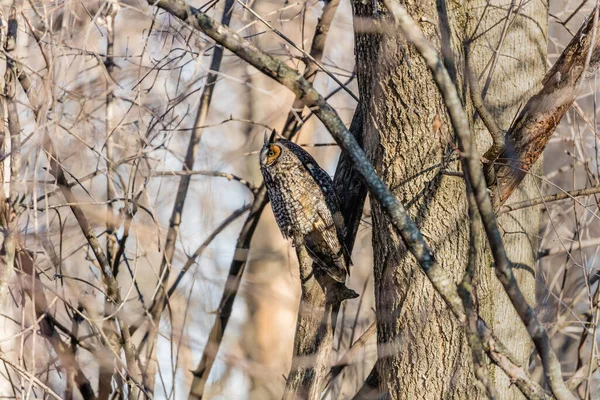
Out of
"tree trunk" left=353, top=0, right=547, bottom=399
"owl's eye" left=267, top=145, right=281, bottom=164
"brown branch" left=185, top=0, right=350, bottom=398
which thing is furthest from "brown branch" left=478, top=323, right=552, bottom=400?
"owl's eye" left=267, top=145, right=281, bottom=164

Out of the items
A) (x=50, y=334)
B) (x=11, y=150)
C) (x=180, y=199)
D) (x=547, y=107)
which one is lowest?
(x=50, y=334)

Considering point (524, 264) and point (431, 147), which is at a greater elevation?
point (431, 147)

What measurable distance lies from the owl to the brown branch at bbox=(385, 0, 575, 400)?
1462 mm

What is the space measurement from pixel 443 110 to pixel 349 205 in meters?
0.92

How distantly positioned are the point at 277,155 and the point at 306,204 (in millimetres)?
313

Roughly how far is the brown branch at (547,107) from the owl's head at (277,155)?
126cm

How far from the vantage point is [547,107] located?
2111mm

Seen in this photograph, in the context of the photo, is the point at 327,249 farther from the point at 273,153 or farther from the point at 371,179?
the point at 371,179

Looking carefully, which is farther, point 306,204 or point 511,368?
point 306,204

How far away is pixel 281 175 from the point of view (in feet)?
10.8

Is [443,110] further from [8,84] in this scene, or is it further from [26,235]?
[26,235]

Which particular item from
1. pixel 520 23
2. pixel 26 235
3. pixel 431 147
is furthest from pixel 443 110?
pixel 26 235

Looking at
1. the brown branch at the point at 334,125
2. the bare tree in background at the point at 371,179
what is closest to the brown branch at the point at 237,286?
the bare tree in background at the point at 371,179

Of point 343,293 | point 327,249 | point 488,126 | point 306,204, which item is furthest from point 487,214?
point 306,204
